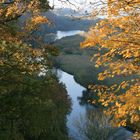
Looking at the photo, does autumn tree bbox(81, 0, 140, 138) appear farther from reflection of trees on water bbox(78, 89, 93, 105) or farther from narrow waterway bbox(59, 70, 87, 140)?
reflection of trees on water bbox(78, 89, 93, 105)

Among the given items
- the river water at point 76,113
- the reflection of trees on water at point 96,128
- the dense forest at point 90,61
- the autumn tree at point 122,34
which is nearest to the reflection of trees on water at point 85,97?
the river water at point 76,113

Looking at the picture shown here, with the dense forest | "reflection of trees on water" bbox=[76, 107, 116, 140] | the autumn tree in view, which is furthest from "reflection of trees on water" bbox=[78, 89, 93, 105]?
the autumn tree

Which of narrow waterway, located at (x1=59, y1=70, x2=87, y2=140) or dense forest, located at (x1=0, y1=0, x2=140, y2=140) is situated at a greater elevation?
dense forest, located at (x1=0, y1=0, x2=140, y2=140)

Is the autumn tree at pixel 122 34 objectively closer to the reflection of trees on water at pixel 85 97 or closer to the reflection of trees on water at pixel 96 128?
the reflection of trees on water at pixel 96 128

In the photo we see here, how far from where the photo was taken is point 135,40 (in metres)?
10.8

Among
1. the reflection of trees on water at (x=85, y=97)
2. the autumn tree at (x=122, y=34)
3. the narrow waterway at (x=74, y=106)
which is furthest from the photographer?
the reflection of trees on water at (x=85, y=97)

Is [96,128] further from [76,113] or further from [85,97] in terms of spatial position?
[85,97]

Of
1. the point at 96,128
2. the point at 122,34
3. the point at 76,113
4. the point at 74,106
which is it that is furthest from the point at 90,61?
the point at 74,106

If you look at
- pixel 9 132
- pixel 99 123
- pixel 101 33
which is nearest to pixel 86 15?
pixel 101 33

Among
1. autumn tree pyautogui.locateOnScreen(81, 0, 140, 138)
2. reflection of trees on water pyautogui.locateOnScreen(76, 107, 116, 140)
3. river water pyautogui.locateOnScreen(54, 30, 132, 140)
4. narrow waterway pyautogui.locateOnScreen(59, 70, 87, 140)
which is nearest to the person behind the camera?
autumn tree pyautogui.locateOnScreen(81, 0, 140, 138)

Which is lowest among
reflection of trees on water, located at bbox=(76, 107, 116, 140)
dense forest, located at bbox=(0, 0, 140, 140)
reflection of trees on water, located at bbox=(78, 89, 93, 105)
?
reflection of trees on water, located at bbox=(78, 89, 93, 105)

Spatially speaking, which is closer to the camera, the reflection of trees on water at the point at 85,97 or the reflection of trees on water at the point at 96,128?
the reflection of trees on water at the point at 96,128

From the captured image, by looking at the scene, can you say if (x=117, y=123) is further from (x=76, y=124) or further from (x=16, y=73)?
(x=76, y=124)

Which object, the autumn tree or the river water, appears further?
the river water
